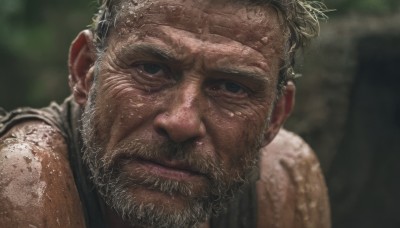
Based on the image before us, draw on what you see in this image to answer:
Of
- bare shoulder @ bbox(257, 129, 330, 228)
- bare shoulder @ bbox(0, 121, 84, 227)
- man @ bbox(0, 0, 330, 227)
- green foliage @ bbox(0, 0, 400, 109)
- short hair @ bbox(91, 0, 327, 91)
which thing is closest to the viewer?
bare shoulder @ bbox(0, 121, 84, 227)

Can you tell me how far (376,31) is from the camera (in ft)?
18.6

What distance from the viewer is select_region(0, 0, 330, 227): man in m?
2.68

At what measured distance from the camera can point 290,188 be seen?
357cm

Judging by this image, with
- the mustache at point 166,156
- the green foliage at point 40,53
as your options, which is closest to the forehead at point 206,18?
the mustache at point 166,156

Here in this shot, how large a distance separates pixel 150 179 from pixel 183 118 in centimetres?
22

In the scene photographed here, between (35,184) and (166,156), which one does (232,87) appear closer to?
(166,156)

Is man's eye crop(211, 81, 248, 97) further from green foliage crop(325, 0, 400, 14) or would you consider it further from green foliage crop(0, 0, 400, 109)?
green foliage crop(0, 0, 400, 109)

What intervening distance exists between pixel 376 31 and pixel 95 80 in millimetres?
3121

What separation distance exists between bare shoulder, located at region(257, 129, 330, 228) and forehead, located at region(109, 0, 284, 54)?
82 cm

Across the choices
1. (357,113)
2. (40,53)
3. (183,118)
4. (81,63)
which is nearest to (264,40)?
(183,118)

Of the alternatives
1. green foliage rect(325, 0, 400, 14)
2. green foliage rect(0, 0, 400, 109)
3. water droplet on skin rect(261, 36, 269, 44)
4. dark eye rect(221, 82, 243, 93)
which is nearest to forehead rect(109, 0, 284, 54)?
water droplet on skin rect(261, 36, 269, 44)

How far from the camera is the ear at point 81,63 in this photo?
3.09 m

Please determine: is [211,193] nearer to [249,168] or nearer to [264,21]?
[249,168]

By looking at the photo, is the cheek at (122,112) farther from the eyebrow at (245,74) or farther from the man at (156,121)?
the eyebrow at (245,74)
